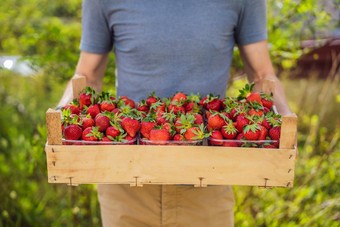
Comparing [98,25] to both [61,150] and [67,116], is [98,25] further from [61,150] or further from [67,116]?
[61,150]

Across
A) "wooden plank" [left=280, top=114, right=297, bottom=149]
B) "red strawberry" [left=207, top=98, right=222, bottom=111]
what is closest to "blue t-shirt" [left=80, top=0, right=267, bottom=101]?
"red strawberry" [left=207, top=98, right=222, bottom=111]

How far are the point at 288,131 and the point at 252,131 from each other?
0.38ft

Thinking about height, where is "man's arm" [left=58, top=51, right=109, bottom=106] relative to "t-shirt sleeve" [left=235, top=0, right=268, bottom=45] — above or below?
below

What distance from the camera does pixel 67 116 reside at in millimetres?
1452

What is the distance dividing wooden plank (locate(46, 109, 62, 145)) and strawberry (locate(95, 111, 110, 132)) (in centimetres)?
14

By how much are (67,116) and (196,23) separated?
761 mm

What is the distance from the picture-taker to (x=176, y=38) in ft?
6.07

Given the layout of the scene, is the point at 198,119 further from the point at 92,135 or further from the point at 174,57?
the point at 174,57

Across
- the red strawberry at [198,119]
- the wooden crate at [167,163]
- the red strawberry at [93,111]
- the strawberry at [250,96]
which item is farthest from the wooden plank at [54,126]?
the strawberry at [250,96]

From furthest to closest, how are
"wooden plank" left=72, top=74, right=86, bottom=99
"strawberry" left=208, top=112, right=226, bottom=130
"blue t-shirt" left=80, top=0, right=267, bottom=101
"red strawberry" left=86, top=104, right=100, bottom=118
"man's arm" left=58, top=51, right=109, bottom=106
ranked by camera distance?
"man's arm" left=58, top=51, right=109, bottom=106 < "blue t-shirt" left=80, top=0, right=267, bottom=101 < "wooden plank" left=72, top=74, right=86, bottom=99 < "red strawberry" left=86, top=104, right=100, bottom=118 < "strawberry" left=208, top=112, right=226, bottom=130

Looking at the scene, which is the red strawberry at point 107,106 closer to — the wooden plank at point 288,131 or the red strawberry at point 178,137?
the red strawberry at point 178,137

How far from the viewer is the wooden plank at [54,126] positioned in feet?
4.34

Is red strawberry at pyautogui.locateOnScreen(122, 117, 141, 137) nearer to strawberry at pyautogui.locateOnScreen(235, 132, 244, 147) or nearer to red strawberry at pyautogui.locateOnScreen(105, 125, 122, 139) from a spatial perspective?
red strawberry at pyautogui.locateOnScreen(105, 125, 122, 139)

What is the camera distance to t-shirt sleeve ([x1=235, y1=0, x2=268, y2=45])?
191 centimetres
